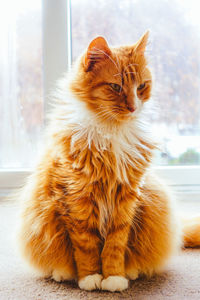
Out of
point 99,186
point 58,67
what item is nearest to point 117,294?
point 99,186

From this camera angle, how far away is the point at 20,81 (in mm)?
2031

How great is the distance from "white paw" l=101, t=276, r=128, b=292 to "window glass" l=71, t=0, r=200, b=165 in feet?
3.38

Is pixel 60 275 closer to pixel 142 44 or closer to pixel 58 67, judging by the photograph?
pixel 142 44

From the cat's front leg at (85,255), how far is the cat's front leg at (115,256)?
2 centimetres

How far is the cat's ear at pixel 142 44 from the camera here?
40.4 inches

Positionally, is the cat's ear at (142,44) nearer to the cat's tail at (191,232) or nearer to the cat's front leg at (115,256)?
the cat's front leg at (115,256)

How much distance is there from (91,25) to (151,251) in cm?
142

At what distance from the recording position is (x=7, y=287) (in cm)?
97

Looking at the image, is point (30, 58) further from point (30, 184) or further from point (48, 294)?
point (48, 294)

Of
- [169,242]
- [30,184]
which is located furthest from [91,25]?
[169,242]

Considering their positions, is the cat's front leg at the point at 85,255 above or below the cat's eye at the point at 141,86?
below

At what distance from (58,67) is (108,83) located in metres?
1.02

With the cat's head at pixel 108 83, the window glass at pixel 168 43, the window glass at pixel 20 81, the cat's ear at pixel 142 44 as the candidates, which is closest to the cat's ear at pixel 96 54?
the cat's head at pixel 108 83

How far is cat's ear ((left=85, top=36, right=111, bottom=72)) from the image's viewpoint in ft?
3.11
